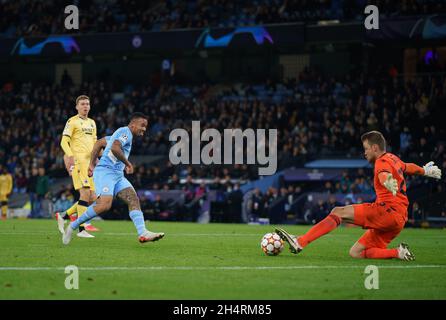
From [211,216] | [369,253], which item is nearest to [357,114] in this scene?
[211,216]

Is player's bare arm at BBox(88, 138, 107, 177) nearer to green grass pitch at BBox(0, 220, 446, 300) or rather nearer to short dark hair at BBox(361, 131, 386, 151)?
green grass pitch at BBox(0, 220, 446, 300)

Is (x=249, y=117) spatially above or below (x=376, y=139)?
above

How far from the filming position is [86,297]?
7.36m

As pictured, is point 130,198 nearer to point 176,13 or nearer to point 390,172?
point 390,172

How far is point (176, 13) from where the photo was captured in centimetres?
3919

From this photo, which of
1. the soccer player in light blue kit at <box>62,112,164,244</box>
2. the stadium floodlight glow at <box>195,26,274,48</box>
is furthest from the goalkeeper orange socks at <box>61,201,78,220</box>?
the stadium floodlight glow at <box>195,26,274,48</box>

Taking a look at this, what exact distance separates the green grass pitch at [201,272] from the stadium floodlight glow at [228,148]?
15622 mm

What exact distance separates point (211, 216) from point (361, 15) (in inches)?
445

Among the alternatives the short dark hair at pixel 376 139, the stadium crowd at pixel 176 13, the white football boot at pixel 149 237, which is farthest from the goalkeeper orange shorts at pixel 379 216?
the stadium crowd at pixel 176 13

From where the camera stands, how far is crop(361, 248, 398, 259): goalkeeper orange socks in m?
11.2

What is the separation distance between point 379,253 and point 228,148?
19523mm

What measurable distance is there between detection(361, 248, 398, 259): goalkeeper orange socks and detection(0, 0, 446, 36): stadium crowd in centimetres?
2188

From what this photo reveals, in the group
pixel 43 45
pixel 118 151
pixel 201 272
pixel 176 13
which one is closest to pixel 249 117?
pixel 176 13
